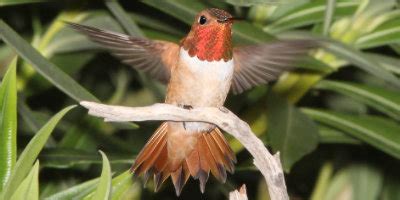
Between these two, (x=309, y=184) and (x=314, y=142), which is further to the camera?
(x=309, y=184)

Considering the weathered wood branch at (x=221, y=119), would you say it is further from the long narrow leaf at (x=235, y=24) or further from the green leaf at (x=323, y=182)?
the green leaf at (x=323, y=182)

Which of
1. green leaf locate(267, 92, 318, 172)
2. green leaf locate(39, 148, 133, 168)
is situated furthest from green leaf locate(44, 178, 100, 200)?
green leaf locate(267, 92, 318, 172)

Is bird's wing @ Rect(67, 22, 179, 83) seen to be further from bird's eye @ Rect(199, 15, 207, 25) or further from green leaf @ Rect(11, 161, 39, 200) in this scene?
green leaf @ Rect(11, 161, 39, 200)

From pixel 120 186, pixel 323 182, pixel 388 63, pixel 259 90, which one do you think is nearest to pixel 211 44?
pixel 120 186

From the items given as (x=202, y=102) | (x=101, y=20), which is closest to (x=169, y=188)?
(x=101, y=20)

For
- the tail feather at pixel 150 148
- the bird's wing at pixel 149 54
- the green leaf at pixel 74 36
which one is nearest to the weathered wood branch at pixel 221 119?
the tail feather at pixel 150 148

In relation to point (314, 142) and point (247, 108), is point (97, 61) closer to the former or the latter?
point (247, 108)

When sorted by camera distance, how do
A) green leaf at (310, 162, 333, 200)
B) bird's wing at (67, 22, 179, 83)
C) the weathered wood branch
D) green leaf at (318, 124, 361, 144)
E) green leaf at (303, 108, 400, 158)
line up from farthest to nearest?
green leaf at (310, 162, 333, 200) < green leaf at (318, 124, 361, 144) < green leaf at (303, 108, 400, 158) < bird's wing at (67, 22, 179, 83) < the weathered wood branch
